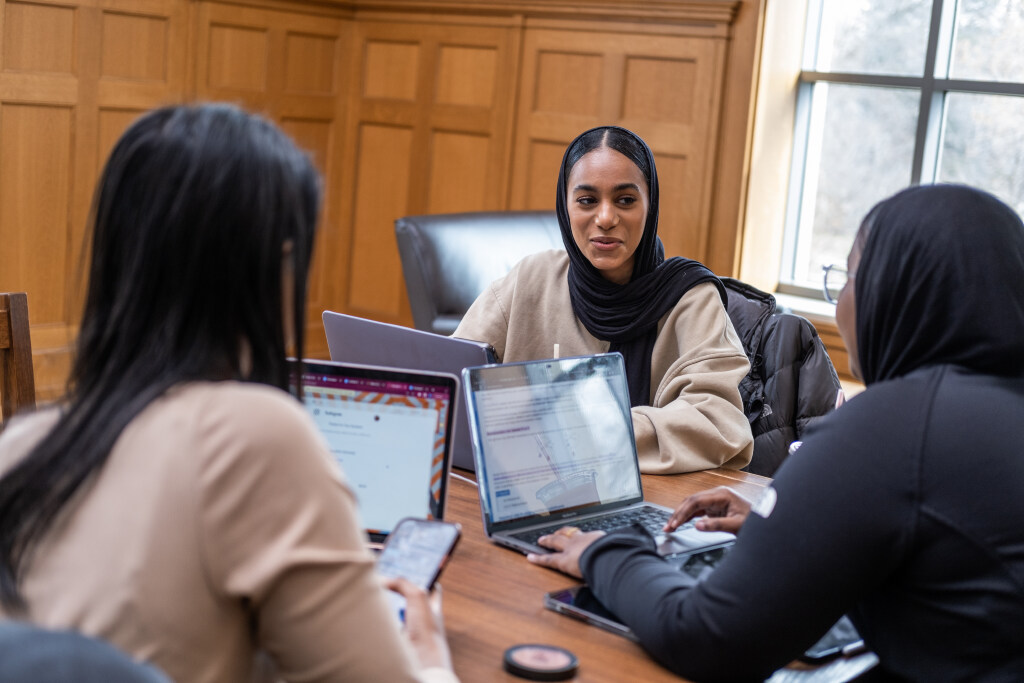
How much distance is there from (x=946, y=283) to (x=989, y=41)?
3342mm

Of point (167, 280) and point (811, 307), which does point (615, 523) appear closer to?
point (167, 280)

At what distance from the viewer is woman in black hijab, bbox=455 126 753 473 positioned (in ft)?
6.61

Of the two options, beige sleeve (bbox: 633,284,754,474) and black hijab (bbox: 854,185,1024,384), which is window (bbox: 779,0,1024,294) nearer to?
beige sleeve (bbox: 633,284,754,474)

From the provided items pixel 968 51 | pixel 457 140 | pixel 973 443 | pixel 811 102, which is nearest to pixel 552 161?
pixel 457 140

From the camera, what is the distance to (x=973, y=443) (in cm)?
113

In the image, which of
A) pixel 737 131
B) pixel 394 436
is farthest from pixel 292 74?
pixel 394 436

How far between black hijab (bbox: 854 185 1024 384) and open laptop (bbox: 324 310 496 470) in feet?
2.14

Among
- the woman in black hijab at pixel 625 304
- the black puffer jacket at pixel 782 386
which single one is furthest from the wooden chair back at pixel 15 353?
the black puffer jacket at pixel 782 386

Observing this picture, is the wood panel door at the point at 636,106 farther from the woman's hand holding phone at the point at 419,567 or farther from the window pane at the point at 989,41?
the woman's hand holding phone at the point at 419,567

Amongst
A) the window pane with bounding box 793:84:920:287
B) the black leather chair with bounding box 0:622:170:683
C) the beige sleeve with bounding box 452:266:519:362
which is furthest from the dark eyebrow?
the window pane with bounding box 793:84:920:287

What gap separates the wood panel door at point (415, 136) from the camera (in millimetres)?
4852

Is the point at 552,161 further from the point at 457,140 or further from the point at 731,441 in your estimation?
the point at 731,441

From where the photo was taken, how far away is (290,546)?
0.79 m

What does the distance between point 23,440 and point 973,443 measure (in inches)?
34.9
